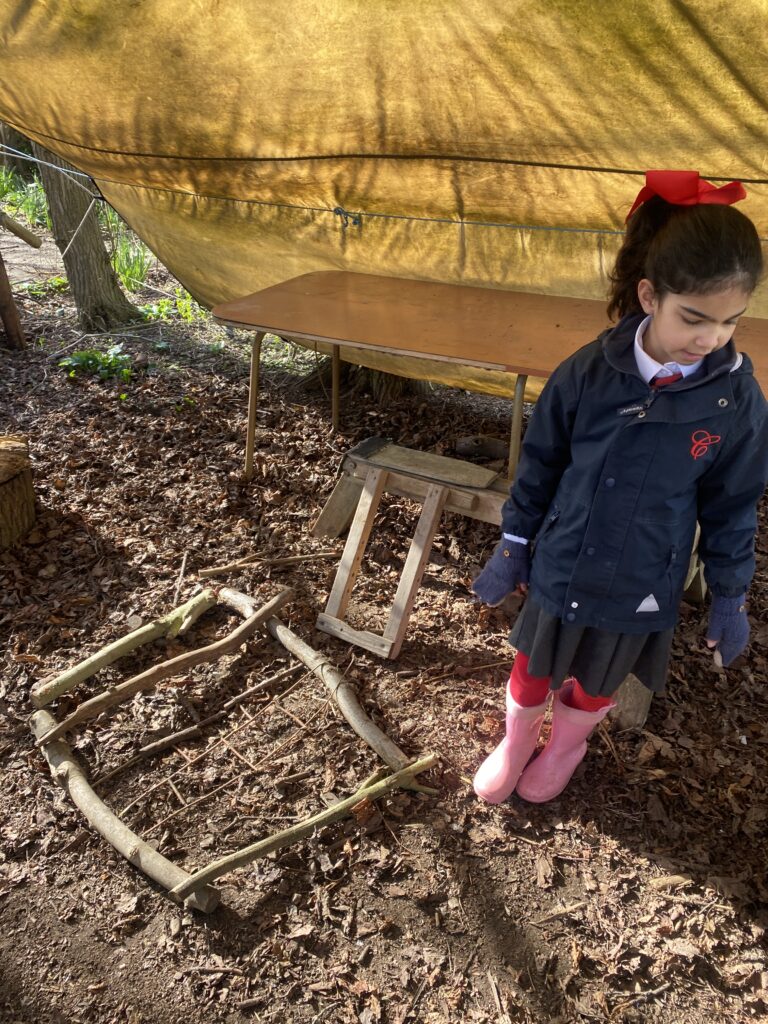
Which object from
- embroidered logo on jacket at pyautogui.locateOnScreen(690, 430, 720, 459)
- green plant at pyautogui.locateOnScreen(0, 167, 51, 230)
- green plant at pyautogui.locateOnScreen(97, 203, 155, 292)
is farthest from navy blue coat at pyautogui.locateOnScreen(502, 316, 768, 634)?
green plant at pyautogui.locateOnScreen(0, 167, 51, 230)

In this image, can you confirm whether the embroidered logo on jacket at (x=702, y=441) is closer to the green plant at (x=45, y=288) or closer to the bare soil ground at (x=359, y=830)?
the bare soil ground at (x=359, y=830)

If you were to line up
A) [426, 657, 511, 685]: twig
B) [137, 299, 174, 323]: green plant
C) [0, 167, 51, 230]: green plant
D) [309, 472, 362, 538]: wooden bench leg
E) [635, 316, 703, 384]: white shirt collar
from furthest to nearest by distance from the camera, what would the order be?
[0, 167, 51, 230]: green plant → [137, 299, 174, 323]: green plant → [309, 472, 362, 538]: wooden bench leg → [426, 657, 511, 685]: twig → [635, 316, 703, 384]: white shirt collar

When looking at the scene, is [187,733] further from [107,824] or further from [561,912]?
[561,912]

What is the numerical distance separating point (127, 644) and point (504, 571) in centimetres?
155

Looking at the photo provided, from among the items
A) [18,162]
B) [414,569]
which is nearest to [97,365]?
[414,569]

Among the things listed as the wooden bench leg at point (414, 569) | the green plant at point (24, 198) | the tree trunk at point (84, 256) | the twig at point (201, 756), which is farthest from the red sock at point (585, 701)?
the green plant at point (24, 198)

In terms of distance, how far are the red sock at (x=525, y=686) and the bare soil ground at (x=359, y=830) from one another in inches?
16.7

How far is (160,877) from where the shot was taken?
2057mm

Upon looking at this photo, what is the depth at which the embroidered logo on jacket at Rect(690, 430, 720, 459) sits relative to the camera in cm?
160

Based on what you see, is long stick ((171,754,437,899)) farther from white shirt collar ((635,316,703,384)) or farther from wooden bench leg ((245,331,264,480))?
wooden bench leg ((245,331,264,480))

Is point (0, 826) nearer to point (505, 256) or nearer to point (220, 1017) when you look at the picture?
point (220, 1017)

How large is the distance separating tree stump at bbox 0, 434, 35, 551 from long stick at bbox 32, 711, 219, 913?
1.19 metres

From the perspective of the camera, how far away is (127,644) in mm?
2770

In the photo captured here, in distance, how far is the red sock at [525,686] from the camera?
211 cm
